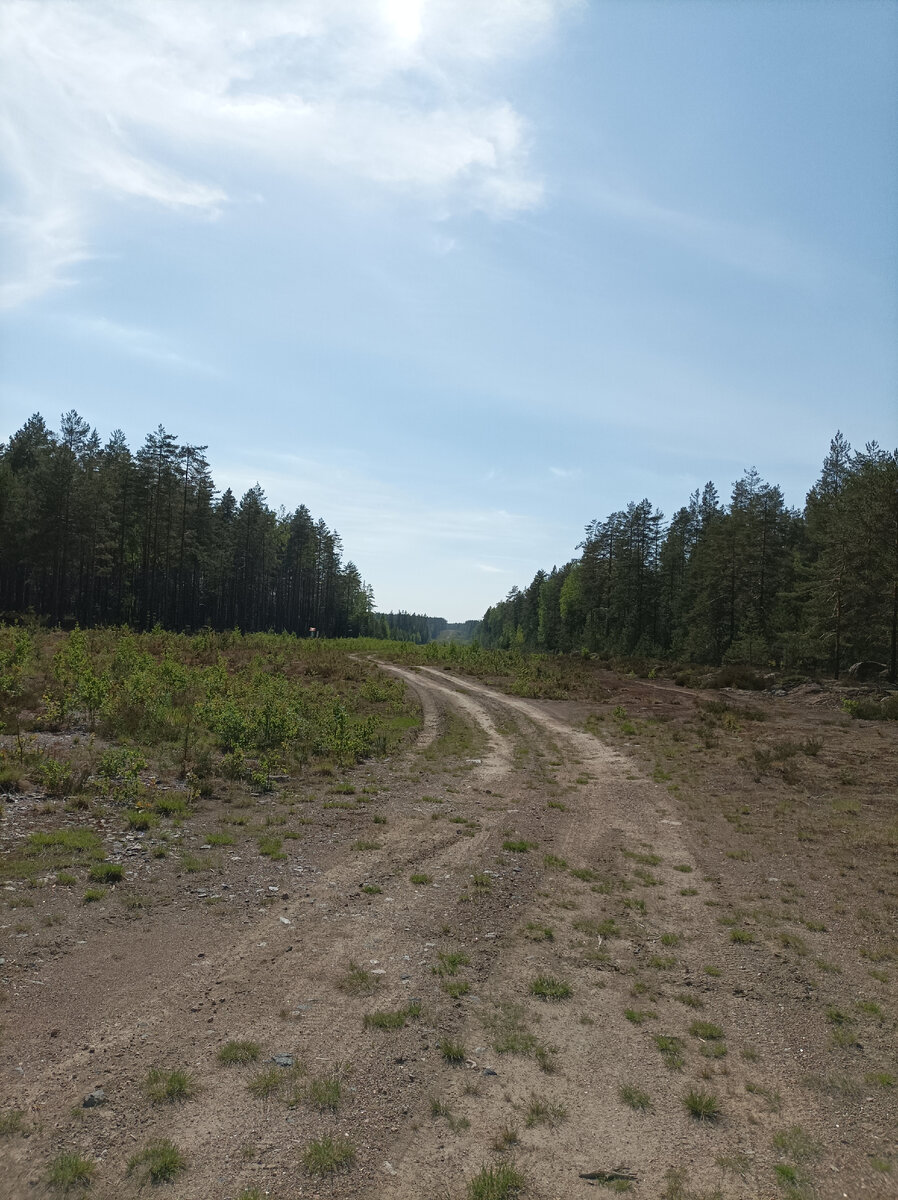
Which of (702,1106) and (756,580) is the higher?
(756,580)

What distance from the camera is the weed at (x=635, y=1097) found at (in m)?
4.77

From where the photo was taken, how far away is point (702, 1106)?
15.4 ft

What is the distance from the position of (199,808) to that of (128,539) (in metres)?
58.4

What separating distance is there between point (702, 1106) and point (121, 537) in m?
Result: 66.9

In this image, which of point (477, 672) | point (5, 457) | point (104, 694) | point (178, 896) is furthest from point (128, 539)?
point (178, 896)

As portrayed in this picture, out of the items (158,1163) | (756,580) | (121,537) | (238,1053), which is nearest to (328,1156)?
(158,1163)

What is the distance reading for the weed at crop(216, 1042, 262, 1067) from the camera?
4.93 m

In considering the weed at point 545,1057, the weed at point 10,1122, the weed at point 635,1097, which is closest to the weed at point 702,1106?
the weed at point 635,1097

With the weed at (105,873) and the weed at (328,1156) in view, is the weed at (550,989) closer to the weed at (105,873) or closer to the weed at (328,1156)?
the weed at (328,1156)

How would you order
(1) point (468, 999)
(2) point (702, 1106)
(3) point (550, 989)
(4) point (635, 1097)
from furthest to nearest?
(3) point (550, 989), (1) point (468, 999), (4) point (635, 1097), (2) point (702, 1106)

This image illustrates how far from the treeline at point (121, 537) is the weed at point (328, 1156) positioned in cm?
4674

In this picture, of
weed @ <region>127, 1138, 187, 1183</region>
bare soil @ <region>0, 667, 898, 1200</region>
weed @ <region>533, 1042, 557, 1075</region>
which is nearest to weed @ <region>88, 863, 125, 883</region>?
bare soil @ <region>0, 667, 898, 1200</region>

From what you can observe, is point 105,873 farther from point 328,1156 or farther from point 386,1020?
point 328,1156

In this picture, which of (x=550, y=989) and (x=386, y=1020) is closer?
(x=386, y=1020)
